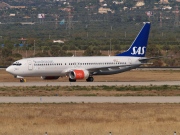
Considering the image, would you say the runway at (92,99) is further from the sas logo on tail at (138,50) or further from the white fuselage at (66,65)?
the sas logo on tail at (138,50)

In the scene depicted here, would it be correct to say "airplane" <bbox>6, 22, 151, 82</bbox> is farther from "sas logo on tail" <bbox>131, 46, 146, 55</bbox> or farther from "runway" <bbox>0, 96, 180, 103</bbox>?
"runway" <bbox>0, 96, 180, 103</bbox>

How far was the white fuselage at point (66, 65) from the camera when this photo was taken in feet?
257

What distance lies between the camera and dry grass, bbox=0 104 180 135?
38.8 meters

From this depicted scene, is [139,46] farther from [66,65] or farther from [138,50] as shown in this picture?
[66,65]

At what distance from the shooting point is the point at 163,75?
9244 centimetres

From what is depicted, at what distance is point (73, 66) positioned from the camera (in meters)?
79.9

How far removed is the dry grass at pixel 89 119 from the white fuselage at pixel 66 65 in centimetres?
2679

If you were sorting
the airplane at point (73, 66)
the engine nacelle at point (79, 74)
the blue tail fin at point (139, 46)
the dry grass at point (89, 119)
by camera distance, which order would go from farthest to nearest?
the blue tail fin at point (139, 46), the airplane at point (73, 66), the engine nacelle at point (79, 74), the dry grass at point (89, 119)

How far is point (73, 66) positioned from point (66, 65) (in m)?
0.85

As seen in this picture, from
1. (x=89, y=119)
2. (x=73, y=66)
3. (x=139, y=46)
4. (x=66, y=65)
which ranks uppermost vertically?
(x=139, y=46)

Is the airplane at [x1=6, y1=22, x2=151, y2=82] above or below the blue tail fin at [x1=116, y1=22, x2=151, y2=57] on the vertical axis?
below

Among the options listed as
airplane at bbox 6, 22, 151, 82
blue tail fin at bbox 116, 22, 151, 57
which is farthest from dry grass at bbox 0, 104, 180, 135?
blue tail fin at bbox 116, 22, 151, 57

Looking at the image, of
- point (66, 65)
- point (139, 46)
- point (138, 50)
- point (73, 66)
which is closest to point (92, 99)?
point (66, 65)

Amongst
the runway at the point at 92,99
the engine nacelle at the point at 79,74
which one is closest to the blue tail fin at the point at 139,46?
the engine nacelle at the point at 79,74
